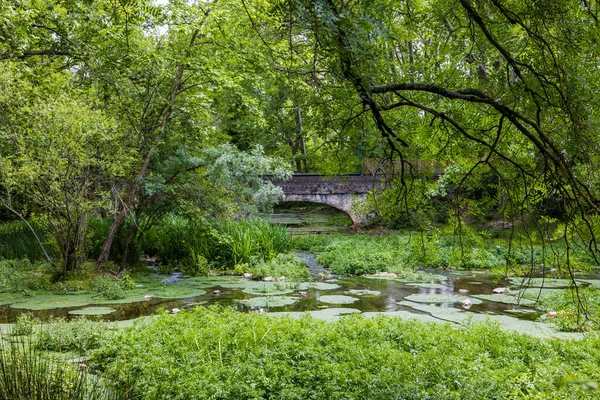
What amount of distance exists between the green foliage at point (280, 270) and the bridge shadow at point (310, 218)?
8589 millimetres

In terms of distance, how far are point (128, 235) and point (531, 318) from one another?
7685 mm

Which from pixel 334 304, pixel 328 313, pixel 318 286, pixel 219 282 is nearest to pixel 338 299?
pixel 334 304

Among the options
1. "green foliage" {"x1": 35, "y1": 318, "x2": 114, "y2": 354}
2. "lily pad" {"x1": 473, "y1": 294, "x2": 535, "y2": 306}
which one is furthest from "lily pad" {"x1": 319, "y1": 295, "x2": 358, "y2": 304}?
"green foliage" {"x1": 35, "y1": 318, "x2": 114, "y2": 354}

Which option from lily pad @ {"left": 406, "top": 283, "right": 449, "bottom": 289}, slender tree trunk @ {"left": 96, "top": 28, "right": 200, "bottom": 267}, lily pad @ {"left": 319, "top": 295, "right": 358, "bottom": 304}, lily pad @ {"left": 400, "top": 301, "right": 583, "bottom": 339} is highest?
slender tree trunk @ {"left": 96, "top": 28, "right": 200, "bottom": 267}

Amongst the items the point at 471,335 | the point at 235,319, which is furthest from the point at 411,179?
the point at 235,319

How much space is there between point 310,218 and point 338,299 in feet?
63.8

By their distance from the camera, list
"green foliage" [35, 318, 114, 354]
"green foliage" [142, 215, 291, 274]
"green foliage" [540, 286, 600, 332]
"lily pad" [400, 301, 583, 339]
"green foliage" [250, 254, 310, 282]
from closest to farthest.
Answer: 1. "green foliage" [35, 318, 114, 354]
2. "green foliage" [540, 286, 600, 332]
3. "lily pad" [400, 301, 583, 339]
4. "green foliage" [250, 254, 310, 282]
5. "green foliage" [142, 215, 291, 274]

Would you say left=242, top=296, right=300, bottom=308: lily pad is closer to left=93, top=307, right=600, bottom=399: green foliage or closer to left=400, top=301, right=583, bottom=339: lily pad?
left=400, top=301, right=583, bottom=339: lily pad

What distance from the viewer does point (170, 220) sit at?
554 inches

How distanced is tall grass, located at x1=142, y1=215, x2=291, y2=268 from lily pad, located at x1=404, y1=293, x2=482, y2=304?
434cm

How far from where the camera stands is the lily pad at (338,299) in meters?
8.50

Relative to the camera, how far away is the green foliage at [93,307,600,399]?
401 centimetres

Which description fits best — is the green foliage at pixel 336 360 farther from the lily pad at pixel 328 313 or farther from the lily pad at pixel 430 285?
the lily pad at pixel 430 285

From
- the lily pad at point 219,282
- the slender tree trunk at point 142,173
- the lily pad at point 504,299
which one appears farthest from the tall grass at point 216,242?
the lily pad at point 504,299
